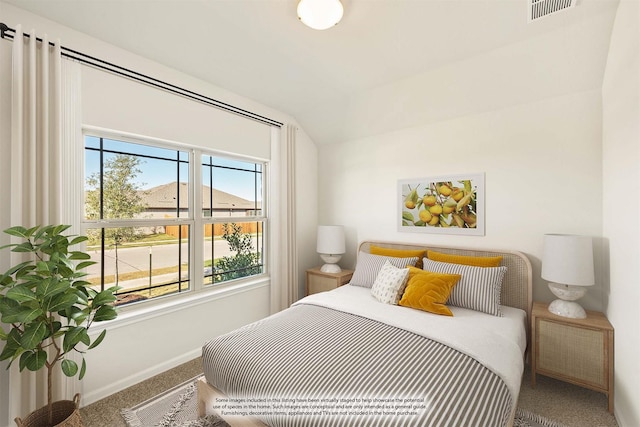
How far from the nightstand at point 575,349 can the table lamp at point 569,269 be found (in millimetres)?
94

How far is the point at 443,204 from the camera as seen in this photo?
294 centimetres

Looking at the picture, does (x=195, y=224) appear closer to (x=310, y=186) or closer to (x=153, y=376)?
(x=153, y=376)

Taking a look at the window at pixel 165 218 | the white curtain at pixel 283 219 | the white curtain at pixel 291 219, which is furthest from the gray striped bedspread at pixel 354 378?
the white curtain at pixel 291 219

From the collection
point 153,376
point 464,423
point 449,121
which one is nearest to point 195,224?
point 153,376

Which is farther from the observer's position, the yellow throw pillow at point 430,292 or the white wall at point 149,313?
the yellow throw pillow at point 430,292

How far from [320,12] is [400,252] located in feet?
7.17

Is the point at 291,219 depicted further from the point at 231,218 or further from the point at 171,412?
the point at 171,412

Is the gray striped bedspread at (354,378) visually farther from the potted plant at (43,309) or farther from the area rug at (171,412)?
the potted plant at (43,309)

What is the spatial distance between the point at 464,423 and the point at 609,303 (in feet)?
5.85

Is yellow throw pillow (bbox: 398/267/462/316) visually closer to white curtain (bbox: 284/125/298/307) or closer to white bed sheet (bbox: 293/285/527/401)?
white bed sheet (bbox: 293/285/527/401)

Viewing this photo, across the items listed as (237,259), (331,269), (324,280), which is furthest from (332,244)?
(237,259)

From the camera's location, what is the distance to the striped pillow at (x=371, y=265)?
2.77m

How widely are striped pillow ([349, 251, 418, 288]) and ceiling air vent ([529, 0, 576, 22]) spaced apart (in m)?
2.00

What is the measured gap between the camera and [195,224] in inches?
108
